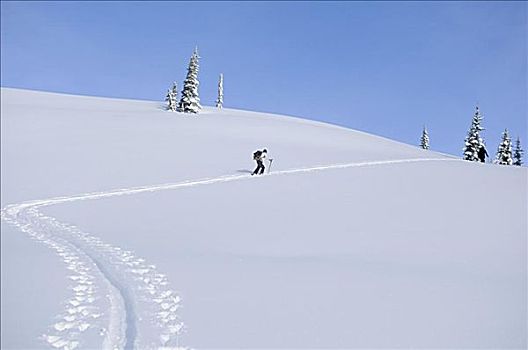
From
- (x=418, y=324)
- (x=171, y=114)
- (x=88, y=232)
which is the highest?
(x=171, y=114)

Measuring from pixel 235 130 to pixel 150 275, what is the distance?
30.4m

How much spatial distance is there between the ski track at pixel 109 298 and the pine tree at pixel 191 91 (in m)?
38.7

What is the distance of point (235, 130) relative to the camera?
37.2m

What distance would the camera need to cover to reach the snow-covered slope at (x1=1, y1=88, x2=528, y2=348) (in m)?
5.29

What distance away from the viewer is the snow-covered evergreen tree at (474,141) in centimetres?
4947

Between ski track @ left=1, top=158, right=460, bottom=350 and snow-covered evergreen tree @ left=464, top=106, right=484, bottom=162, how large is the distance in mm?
49045

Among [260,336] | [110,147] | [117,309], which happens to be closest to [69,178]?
[110,147]

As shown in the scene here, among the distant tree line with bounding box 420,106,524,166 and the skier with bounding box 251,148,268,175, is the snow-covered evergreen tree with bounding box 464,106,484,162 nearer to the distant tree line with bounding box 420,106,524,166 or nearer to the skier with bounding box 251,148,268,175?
the distant tree line with bounding box 420,106,524,166

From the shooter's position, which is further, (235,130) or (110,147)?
(235,130)

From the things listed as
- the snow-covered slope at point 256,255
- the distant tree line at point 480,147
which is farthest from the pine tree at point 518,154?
the snow-covered slope at point 256,255

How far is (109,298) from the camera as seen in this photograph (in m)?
6.14

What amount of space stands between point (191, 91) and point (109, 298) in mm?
44504

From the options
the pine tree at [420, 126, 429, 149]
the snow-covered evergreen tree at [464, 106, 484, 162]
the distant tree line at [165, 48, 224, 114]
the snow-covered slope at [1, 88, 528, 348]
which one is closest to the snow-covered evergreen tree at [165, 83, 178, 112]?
the distant tree line at [165, 48, 224, 114]

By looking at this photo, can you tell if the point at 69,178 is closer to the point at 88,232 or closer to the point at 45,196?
the point at 45,196
